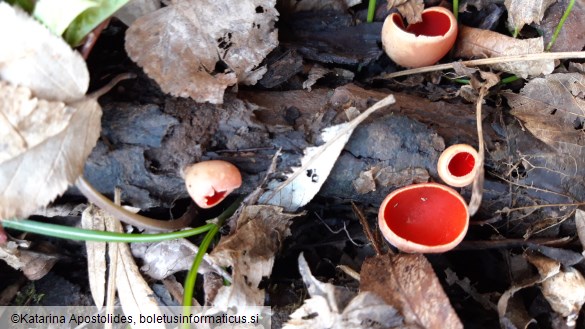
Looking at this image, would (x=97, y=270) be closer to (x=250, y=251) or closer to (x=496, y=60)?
(x=250, y=251)

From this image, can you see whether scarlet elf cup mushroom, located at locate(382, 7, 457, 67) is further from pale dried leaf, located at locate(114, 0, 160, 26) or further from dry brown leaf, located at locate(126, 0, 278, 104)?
pale dried leaf, located at locate(114, 0, 160, 26)

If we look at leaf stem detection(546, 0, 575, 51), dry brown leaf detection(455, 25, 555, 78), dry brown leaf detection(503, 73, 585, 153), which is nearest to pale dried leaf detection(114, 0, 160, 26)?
dry brown leaf detection(455, 25, 555, 78)

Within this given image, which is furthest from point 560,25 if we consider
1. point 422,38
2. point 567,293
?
point 567,293

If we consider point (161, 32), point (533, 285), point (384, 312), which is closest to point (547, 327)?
point (533, 285)

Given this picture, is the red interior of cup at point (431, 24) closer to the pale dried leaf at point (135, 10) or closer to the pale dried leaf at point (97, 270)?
the pale dried leaf at point (135, 10)

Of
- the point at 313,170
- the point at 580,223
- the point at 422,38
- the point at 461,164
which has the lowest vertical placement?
the point at 580,223

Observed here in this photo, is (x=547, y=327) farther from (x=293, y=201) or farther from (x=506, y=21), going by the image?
(x=506, y=21)
